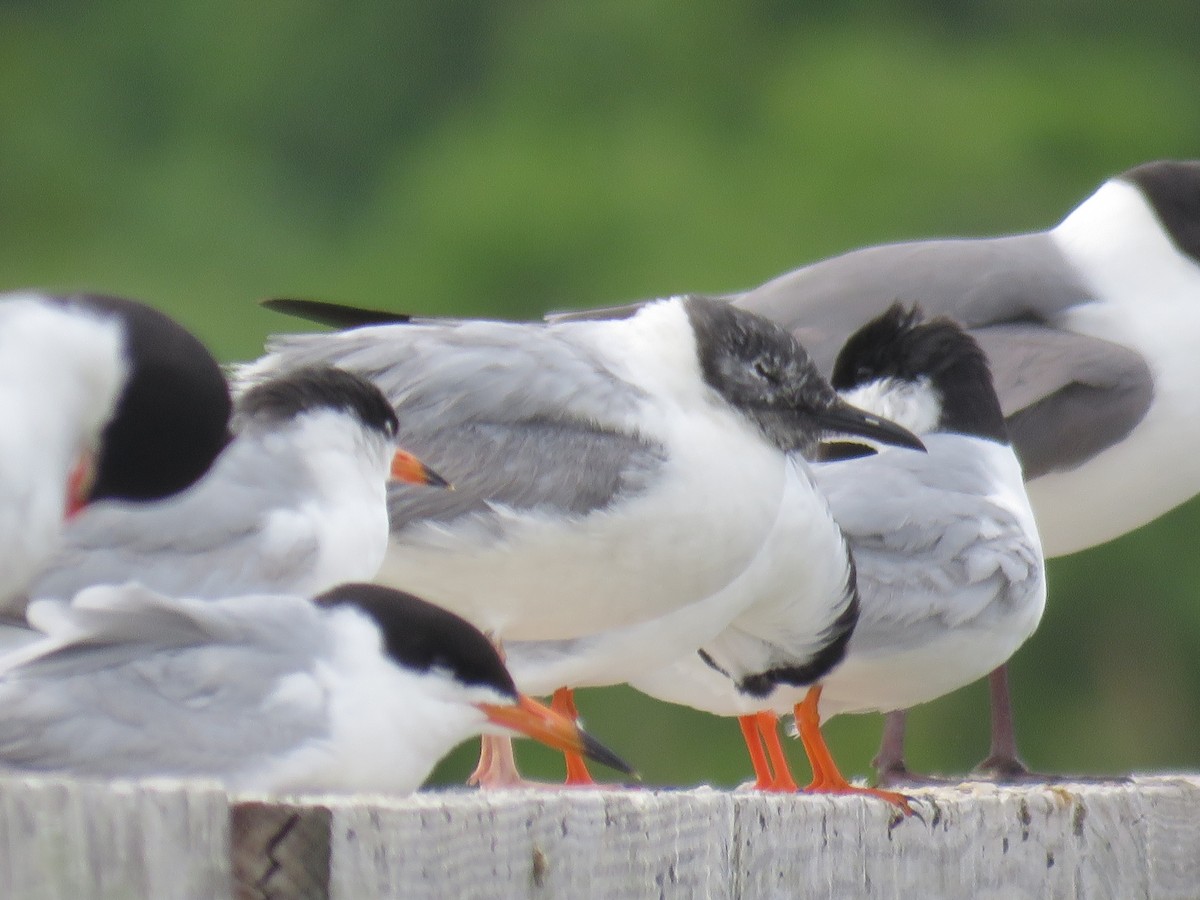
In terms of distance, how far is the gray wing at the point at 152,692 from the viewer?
6.67 ft

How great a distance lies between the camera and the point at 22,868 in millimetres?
1464

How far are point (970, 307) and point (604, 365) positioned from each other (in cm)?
139

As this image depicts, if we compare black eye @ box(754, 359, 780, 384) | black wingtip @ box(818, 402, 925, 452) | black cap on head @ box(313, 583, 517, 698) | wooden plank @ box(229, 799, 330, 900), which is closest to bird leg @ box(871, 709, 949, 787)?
black wingtip @ box(818, 402, 925, 452)

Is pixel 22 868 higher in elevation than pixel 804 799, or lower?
higher

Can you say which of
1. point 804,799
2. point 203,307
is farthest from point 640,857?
point 203,307

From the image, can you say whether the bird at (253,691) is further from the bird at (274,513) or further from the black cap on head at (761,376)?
the black cap on head at (761,376)

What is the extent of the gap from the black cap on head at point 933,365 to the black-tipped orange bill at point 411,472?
3.67ft

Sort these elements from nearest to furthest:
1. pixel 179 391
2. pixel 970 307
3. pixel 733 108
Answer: pixel 179 391 < pixel 970 307 < pixel 733 108

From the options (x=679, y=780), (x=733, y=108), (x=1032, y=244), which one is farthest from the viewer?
(x=733, y=108)

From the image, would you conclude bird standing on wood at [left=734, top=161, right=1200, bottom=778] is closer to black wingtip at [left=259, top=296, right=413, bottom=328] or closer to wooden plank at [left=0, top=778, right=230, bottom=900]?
black wingtip at [left=259, top=296, right=413, bottom=328]

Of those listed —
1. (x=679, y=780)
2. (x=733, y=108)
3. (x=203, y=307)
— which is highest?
(x=733, y=108)

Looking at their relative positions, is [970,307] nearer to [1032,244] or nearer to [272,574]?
[1032,244]

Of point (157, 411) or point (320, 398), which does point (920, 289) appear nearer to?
point (320, 398)

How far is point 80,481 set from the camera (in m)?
2.16
